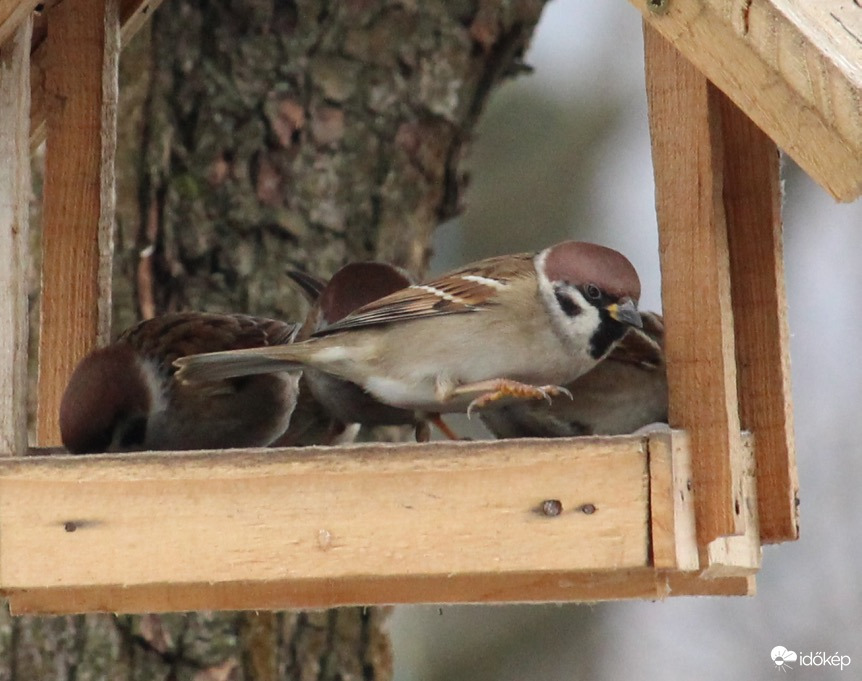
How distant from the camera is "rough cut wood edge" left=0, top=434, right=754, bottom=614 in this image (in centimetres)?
204

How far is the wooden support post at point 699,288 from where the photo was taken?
2.11 meters

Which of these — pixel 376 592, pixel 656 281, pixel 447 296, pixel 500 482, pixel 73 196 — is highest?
pixel 656 281

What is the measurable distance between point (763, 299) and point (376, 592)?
822 mm

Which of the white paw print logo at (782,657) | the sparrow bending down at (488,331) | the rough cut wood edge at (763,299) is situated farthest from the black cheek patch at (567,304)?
the white paw print logo at (782,657)

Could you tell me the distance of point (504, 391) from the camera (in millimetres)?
2418

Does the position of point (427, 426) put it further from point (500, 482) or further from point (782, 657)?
point (782, 657)

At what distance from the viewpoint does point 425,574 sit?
2070 millimetres

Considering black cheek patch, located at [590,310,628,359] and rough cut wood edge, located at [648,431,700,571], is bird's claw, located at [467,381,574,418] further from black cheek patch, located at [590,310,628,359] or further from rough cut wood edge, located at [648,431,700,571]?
rough cut wood edge, located at [648,431,700,571]

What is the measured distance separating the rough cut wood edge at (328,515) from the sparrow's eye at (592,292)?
0.50 m

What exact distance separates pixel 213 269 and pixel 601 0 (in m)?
3.67

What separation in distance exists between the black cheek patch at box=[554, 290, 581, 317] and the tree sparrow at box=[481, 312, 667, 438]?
123mm

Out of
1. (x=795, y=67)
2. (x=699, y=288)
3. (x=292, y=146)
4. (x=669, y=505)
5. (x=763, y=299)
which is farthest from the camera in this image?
(x=292, y=146)

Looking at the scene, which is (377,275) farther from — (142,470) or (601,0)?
(601,0)

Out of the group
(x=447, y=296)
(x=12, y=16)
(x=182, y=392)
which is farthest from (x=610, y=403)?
(x=12, y=16)
